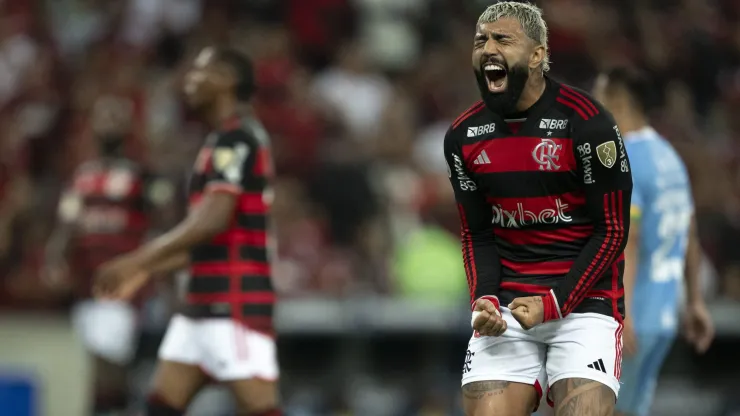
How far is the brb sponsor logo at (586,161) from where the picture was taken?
5273mm

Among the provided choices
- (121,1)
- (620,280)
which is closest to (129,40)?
(121,1)

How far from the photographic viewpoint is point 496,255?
5.61 m

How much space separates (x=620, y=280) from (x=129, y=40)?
1028 centimetres

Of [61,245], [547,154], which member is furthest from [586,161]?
[61,245]

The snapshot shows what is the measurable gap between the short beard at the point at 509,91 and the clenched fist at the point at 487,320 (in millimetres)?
779

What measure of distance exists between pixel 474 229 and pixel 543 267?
34 cm

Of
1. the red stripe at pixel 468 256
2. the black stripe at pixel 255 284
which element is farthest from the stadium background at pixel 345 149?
the red stripe at pixel 468 256

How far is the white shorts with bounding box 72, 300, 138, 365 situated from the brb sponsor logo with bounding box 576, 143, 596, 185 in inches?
238

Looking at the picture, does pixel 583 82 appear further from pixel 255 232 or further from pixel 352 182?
pixel 255 232

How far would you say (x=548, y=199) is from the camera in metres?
5.41

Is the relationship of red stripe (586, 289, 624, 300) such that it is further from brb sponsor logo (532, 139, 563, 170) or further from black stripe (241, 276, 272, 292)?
black stripe (241, 276, 272, 292)

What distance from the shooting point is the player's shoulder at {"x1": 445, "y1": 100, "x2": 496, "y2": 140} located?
5.46m

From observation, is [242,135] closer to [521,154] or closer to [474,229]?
[474,229]

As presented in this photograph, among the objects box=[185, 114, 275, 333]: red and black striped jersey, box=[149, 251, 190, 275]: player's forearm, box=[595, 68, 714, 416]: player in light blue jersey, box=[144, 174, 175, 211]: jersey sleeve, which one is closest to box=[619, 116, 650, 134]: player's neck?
box=[595, 68, 714, 416]: player in light blue jersey
